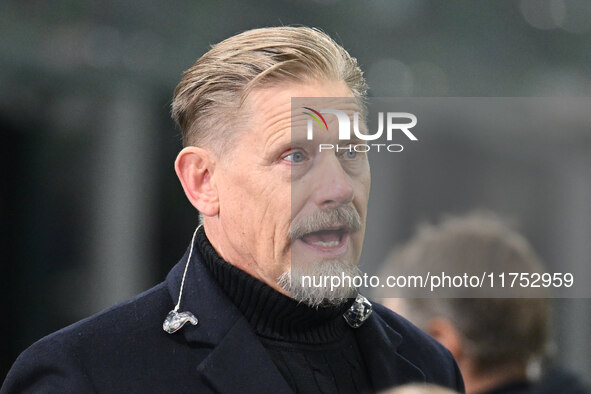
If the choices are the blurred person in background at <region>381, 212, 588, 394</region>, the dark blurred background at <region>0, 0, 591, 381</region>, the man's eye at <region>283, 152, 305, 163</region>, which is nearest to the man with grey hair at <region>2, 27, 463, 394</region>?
the man's eye at <region>283, 152, 305, 163</region>

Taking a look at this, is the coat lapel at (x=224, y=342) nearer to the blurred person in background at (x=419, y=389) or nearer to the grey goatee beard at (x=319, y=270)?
the grey goatee beard at (x=319, y=270)

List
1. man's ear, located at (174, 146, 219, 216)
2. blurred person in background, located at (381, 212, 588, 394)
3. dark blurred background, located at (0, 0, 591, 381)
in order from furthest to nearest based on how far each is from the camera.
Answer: dark blurred background, located at (0, 0, 591, 381) → blurred person in background, located at (381, 212, 588, 394) → man's ear, located at (174, 146, 219, 216)

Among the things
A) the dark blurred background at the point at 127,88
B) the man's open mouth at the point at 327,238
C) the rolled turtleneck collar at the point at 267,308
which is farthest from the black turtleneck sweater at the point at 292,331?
the dark blurred background at the point at 127,88

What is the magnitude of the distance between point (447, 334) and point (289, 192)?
549mm

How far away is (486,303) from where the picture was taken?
1.76m

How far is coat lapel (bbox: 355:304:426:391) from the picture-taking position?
1.61 metres

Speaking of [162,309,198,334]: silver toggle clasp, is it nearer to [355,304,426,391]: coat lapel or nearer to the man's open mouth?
the man's open mouth

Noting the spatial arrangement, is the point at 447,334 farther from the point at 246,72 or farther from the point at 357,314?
the point at 246,72

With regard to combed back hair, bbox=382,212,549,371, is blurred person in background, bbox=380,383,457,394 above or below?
below

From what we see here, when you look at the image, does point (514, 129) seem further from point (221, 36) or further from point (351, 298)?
point (221, 36)

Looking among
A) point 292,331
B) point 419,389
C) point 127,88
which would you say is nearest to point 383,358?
point 419,389

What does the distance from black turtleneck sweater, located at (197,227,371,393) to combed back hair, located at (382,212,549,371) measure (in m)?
0.28

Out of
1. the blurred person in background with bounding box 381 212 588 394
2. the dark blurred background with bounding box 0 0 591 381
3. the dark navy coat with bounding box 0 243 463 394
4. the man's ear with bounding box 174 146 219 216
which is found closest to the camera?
the dark navy coat with bounding box 0 243 463 394

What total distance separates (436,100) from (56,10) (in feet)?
5.58
